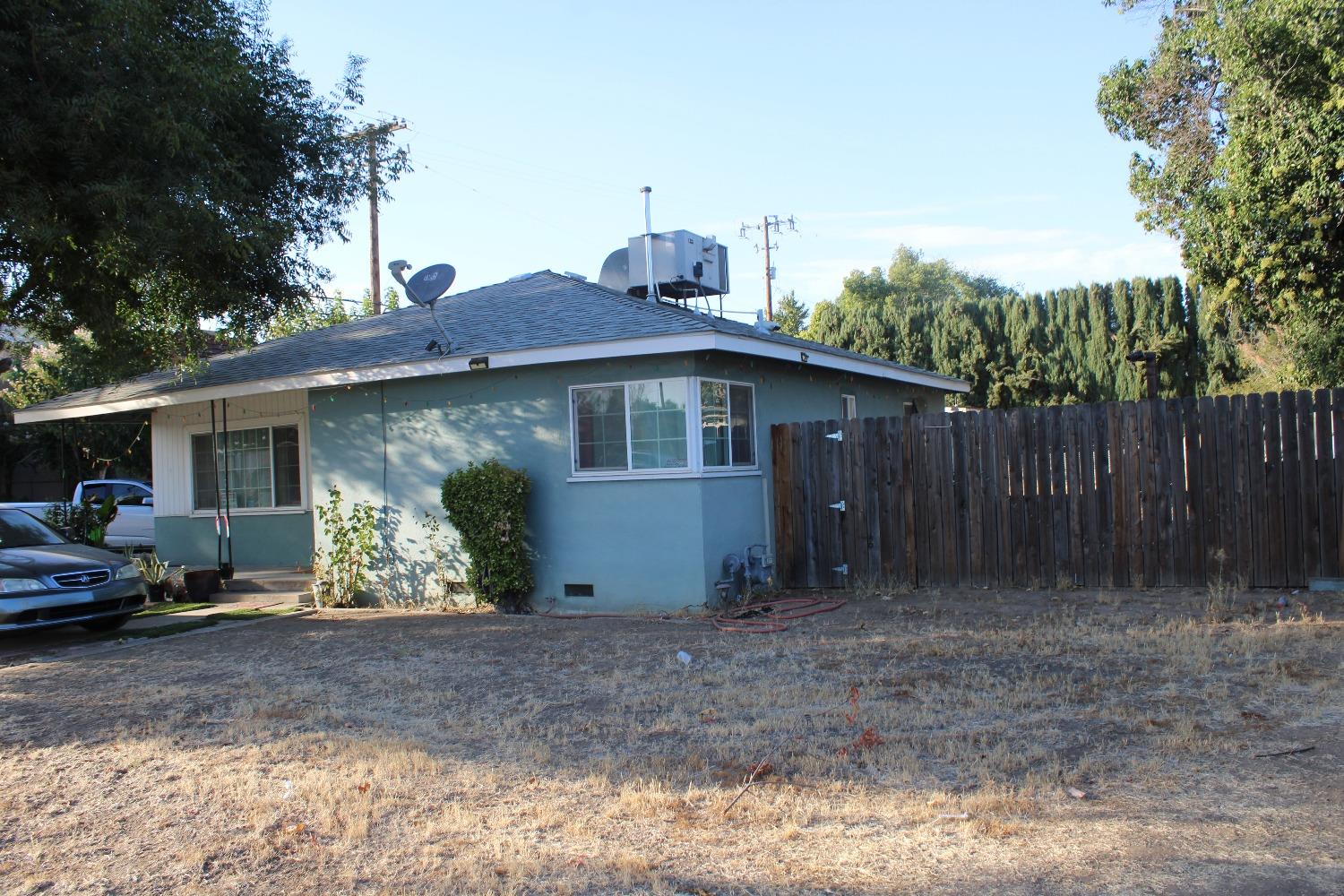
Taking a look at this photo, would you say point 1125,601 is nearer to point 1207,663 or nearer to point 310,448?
point 1207,663

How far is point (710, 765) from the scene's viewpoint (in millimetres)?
5520

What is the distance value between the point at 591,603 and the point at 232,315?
21.0 ft

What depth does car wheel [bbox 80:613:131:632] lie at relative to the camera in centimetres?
1086

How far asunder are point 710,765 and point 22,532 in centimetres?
942

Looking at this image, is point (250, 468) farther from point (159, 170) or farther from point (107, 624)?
point (159, 170)

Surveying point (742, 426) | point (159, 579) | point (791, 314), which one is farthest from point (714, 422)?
point (791, 314)

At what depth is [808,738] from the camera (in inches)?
234

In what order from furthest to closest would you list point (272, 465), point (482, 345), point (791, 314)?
point (791, 314) < point (272, 465) < point (482, 345)

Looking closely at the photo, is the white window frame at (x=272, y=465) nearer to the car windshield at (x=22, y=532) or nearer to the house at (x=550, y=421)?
the house at (x=550, y=421)

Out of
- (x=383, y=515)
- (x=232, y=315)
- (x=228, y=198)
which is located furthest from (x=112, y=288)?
(x=383, y=515)

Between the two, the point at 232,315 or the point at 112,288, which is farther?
the point at 232,315

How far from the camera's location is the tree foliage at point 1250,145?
11.2 meters

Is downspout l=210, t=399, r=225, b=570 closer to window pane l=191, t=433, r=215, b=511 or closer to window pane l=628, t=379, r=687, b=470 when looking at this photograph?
window pane l=191, t=433, r=215, b=511

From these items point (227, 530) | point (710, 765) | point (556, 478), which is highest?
point (556, 478)
